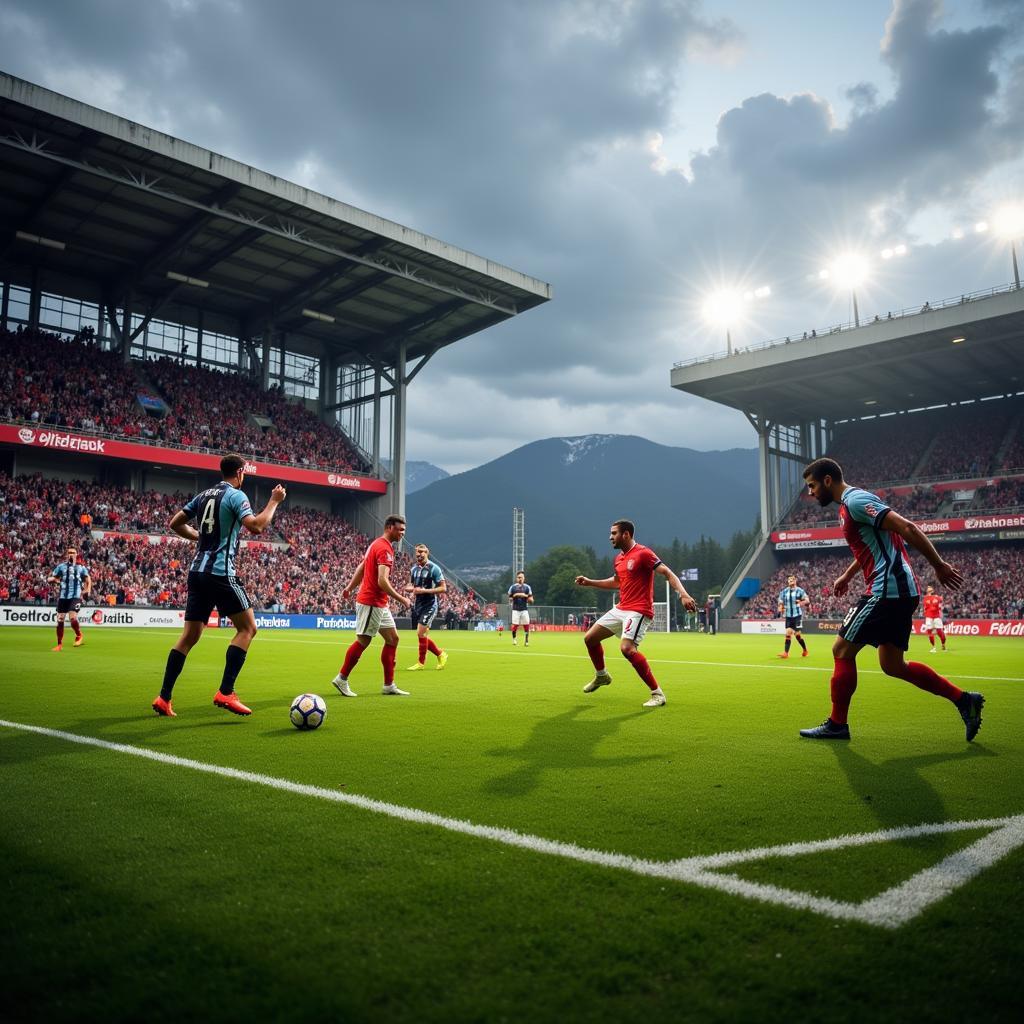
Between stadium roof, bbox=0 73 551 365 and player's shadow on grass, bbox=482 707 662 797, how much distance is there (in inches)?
1224

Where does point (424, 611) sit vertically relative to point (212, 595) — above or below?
below

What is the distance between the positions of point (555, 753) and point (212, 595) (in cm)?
364

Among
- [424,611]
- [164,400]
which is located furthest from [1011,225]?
[164,400]

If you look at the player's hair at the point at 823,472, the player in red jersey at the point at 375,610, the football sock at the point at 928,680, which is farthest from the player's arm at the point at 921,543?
the player in red jersey at the point at 375,610

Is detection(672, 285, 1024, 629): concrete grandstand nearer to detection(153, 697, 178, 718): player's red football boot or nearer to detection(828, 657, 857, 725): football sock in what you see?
detection(828, 657, 857, 725): football sock

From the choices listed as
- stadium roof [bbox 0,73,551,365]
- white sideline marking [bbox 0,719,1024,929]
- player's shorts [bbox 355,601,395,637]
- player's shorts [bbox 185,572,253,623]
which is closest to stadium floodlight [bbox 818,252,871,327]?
stadium roof [bbox 0,73,551,365]

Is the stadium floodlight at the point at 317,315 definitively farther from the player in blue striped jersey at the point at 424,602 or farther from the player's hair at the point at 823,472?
the player's hair at the point at 823,472

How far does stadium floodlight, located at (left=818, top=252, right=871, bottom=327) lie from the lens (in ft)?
155

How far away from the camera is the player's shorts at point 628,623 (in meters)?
9.22

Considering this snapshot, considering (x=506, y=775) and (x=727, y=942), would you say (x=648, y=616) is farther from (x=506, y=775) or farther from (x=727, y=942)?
(x=727, y=942)

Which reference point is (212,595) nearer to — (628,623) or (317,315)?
(628,623)

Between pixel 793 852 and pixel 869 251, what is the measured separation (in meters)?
50.4

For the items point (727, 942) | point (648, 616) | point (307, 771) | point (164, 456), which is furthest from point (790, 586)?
point (164, 456)

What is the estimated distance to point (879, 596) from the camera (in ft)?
20.9
